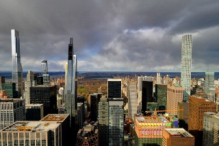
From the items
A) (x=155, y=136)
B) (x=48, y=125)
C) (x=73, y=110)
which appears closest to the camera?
(x=48, y=125)

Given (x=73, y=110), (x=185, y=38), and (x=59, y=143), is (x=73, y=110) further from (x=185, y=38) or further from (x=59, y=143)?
(x=185, y=38)

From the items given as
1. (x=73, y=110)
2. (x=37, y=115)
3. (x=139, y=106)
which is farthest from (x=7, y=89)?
(x=139, y=106)

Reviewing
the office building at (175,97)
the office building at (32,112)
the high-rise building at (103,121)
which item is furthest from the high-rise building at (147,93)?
the office building at (32,112)

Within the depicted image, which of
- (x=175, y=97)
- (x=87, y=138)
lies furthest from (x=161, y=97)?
(x=87, y=138)

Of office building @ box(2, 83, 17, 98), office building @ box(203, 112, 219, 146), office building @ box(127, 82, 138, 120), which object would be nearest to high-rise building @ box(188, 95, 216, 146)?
office building @ box(203, 112, 219, 146)

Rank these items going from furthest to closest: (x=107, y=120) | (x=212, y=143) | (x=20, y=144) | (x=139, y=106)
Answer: (x=139, y=106) → (x=107, y=120) → (x=212, y=143) → (x=20, y=144)

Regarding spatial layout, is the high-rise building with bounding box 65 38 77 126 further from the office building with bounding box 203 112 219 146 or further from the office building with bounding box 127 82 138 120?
the office building with bounding box 203 112 219 146
